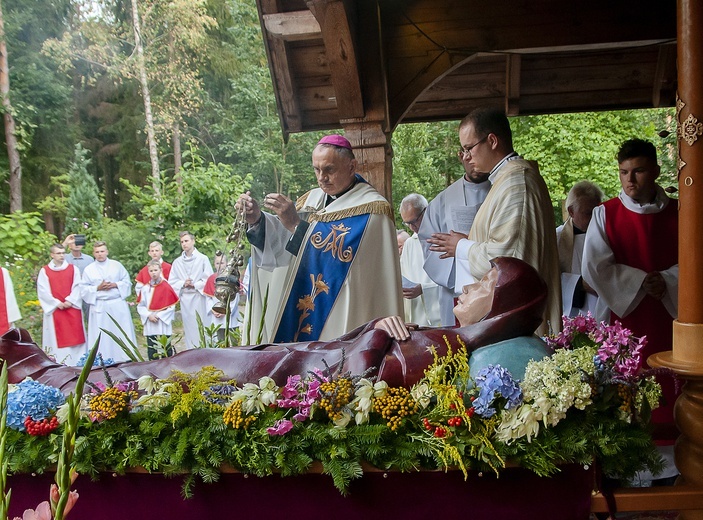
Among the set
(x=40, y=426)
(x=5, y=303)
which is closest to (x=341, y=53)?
(x=40, y=426)

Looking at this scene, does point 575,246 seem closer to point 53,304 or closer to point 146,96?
point 53,304

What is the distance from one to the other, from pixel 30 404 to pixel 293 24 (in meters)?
3.15

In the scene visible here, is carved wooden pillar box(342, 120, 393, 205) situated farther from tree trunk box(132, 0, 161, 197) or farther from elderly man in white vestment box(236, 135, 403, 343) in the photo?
tree trunk box(132, 0, 161, 197)

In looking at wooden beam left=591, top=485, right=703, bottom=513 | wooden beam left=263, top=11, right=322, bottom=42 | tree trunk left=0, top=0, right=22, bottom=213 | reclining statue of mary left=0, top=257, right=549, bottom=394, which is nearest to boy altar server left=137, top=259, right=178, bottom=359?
wooden beam left=263, top=11, right=322, bottom=42

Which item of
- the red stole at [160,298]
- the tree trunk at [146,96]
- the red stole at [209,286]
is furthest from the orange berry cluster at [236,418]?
the tree trunk at [146,96]

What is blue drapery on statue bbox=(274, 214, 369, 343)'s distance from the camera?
3799 mm

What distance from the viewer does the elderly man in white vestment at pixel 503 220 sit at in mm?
3295

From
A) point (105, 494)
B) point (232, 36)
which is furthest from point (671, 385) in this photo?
point (232, 36)

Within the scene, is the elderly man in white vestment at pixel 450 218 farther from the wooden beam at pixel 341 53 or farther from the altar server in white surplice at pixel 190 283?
the altar server in white surplice at pixel 190 283

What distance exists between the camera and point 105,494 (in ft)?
7.98

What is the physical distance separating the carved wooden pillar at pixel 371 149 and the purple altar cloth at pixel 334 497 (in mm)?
2791

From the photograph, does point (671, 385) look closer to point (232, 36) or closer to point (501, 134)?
point (501, 134)

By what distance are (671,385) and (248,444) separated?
2833 millimetres

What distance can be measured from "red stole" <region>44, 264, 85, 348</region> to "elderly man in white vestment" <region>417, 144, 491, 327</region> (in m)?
5.39
